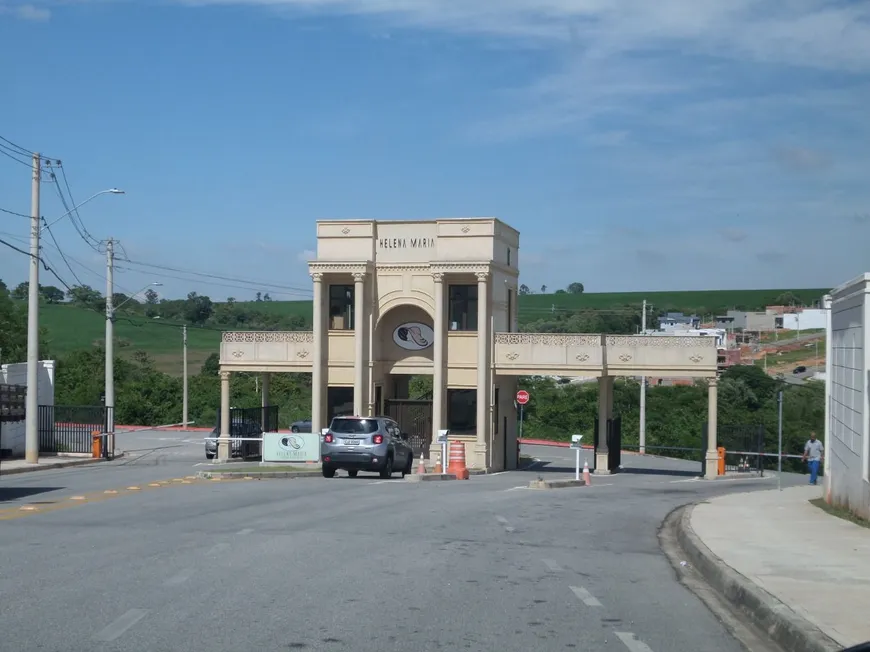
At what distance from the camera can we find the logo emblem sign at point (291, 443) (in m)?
39.5

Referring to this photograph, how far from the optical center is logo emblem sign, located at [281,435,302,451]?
129 feet

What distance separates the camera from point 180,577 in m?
11.6

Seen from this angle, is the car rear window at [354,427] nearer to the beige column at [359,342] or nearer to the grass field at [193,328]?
the beige column at [359,342]

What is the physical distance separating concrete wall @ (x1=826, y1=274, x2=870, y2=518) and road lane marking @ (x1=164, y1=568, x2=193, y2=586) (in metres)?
11.0

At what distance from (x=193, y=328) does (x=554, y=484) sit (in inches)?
2973

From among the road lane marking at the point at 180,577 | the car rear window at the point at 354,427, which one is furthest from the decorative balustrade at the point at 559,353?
the road lane marking at the point at 180,577

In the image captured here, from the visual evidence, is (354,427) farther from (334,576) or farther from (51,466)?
(334,576)

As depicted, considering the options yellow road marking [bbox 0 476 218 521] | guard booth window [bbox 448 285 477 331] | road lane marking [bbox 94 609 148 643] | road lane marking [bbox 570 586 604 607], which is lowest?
yellow road marking [bbox 0 476 218 521]

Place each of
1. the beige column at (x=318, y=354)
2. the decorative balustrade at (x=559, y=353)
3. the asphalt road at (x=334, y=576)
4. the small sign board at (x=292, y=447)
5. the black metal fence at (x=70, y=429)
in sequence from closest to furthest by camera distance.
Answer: the asphalt road at (x=334, y=576)
the small sign board at (x=292, y=447)
the black metal fence at (x=70, y=429)
the decorative balustrade at (x=559, y=353)
the beige column at (x=318, y=354)

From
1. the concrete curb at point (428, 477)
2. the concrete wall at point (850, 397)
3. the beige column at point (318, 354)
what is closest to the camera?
the concrete wall at point (850, 397)

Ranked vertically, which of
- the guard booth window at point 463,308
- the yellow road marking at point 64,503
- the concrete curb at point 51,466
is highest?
the guard booth window at point 463,308

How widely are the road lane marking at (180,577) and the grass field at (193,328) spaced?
5764 cm

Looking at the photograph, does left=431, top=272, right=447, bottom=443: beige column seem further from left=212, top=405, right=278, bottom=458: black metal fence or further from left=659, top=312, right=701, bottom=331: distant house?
left=659, top=312, right=701, bottom=331: distant house

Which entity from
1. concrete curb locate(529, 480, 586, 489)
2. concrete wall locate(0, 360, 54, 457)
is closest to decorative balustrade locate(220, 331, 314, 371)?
concrete wall locate(0, 360, 54, 457)
